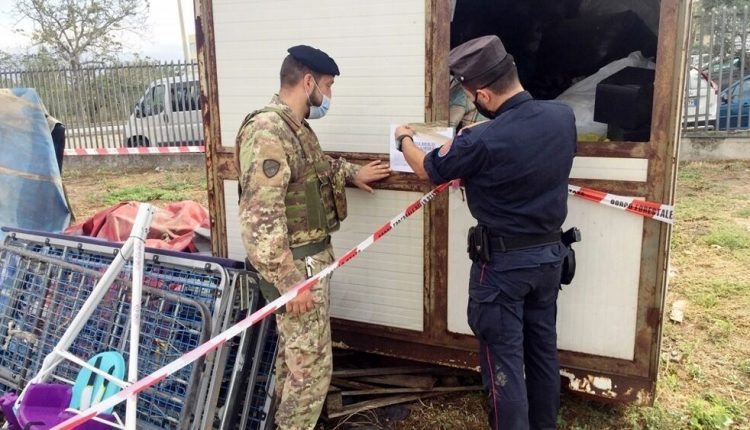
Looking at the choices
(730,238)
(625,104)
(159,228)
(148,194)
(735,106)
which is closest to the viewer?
(625,104)

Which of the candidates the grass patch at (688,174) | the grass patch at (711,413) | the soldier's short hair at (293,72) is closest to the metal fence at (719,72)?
the grass patch at (688,174)

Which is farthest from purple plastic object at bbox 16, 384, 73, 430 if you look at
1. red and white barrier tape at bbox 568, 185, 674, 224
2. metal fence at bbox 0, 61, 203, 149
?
metal fence at bbox 0, 61, 203, 149

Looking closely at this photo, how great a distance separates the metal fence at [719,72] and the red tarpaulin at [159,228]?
742 cm

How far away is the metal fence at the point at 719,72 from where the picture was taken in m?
8.72

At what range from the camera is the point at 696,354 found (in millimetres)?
3719

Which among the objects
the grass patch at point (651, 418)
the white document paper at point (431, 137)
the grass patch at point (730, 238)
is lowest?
the grass patch at point (651, 418)

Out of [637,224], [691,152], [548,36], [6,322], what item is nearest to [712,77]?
[691,152]

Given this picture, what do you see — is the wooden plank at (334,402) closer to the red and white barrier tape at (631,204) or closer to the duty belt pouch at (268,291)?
the duty belt pouch at (268,291)

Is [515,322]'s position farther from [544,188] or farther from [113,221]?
[113,221]

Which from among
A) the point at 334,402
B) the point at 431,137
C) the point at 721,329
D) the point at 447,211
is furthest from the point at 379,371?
the point at 721,329

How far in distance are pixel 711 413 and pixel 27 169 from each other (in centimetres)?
475

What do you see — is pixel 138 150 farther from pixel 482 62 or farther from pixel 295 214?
pixel 482 62

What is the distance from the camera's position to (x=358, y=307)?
3.33 m

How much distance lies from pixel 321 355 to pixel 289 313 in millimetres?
257
